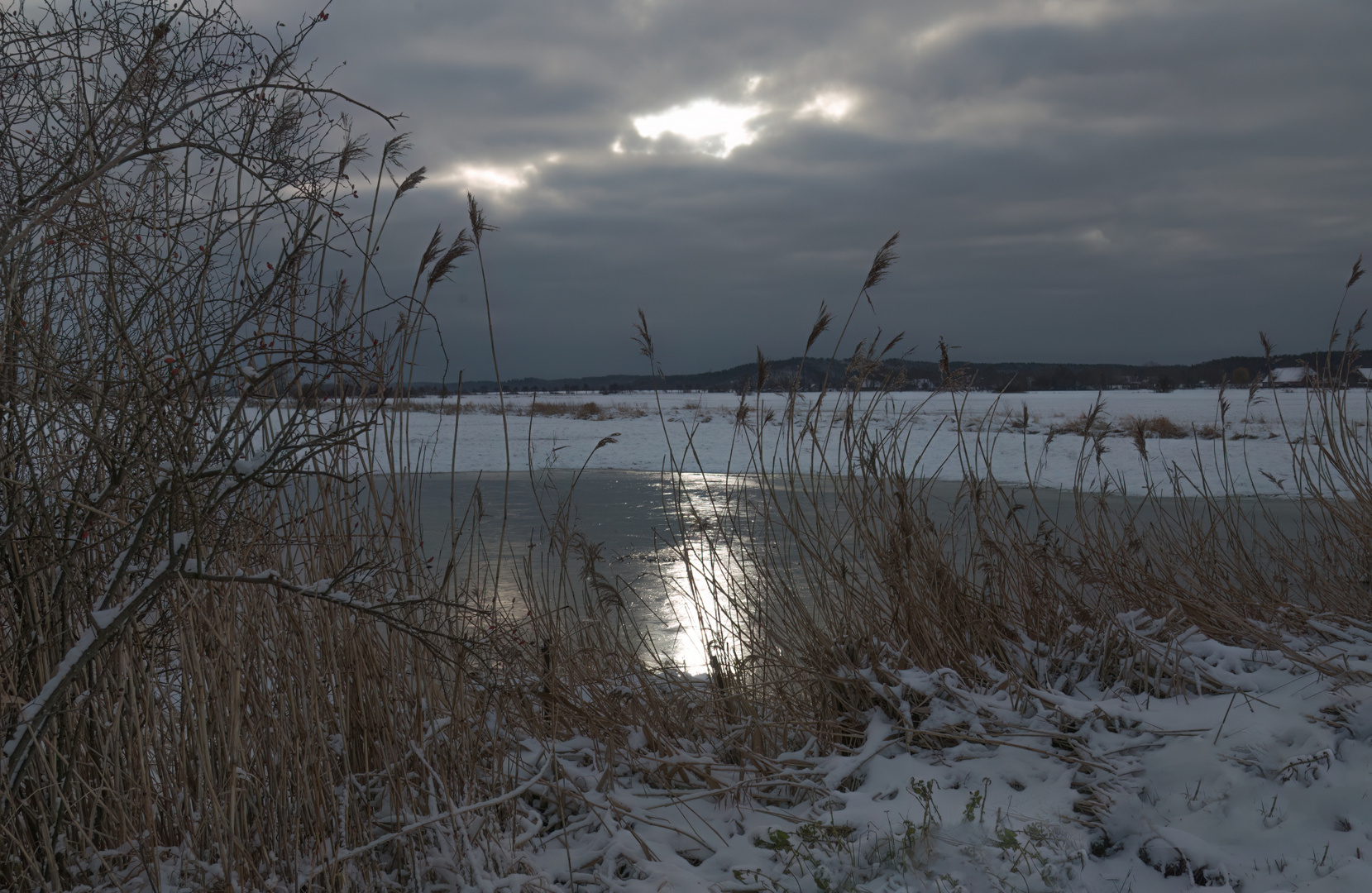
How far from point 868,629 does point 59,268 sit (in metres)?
2.92

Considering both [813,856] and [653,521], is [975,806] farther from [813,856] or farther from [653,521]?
[653,521]

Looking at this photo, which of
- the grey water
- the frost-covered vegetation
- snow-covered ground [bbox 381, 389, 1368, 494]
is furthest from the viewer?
snow-covered ground [bbox 381, 389, 1368, 494]

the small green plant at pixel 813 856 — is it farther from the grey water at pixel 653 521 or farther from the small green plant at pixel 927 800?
the grey water at pixel 653 521

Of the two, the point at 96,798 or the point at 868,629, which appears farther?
the point at 868,629

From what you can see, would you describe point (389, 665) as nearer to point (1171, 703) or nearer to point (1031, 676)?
point (1031, 676)

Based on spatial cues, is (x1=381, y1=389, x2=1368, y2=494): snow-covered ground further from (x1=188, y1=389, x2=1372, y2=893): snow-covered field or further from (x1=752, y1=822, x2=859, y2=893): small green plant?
(x1=752, y1=822, x2=859, y2=893): small green plant

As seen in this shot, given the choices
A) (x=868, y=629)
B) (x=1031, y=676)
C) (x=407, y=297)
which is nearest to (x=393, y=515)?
(x=407, y=297)

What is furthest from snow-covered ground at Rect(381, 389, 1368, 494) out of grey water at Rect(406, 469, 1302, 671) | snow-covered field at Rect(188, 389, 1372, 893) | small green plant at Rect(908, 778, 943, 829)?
small green plant at Rect(908, 778, 943, 829)

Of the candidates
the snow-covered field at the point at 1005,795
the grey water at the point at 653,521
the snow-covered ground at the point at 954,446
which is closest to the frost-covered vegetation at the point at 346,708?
the snow-covered field at the point at 1005,795

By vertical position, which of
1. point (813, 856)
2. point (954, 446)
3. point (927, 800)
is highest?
point (954, 446)

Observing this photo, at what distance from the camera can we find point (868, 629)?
3268 mm

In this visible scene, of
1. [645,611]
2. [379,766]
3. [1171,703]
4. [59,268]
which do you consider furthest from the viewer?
[645,611]

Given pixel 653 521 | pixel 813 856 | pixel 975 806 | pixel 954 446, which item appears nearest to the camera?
pixel 813 856

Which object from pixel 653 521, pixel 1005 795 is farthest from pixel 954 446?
pixel 1005 795
